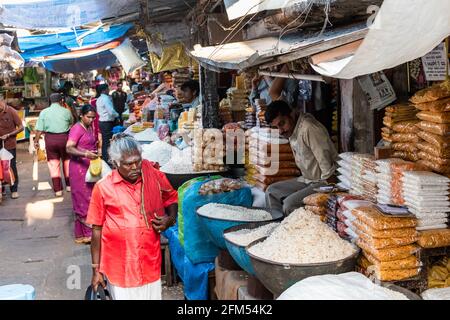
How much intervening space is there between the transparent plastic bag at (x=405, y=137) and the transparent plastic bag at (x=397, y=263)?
888 millimetres

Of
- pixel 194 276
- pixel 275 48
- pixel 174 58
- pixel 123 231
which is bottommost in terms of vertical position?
pixel 194 276

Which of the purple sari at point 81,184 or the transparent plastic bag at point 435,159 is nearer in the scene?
the transparent plastic bag at point 435,159

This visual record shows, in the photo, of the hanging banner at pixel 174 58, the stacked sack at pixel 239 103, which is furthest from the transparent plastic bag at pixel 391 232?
the hanging banner at pixel 174 58

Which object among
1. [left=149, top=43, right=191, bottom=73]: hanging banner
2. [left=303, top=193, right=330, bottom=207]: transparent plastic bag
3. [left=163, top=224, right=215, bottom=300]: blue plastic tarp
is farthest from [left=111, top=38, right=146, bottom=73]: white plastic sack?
[left=303, top=193, right=330, bottom=207]: transparent plastic bag

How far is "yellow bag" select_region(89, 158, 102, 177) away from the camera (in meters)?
7.63

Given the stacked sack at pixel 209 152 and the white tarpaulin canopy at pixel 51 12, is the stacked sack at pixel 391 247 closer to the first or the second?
the stacked sack at pixel 209 152

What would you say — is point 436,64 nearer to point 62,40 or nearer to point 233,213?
point 233,213

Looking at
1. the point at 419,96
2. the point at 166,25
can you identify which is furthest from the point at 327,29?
the point at 166,25

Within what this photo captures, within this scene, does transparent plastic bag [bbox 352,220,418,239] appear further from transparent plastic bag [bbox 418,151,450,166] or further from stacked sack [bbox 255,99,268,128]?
stacked sack [bbox 255,99,268,128]

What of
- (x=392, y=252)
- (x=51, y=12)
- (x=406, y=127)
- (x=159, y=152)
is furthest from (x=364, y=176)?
(x=159, y=152)

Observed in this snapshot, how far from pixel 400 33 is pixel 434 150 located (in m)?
1.61

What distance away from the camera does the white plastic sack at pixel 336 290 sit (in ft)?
10.8

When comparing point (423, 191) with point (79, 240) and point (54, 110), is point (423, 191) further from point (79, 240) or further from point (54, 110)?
point (54, 110)

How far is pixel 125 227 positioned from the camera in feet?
13.5
